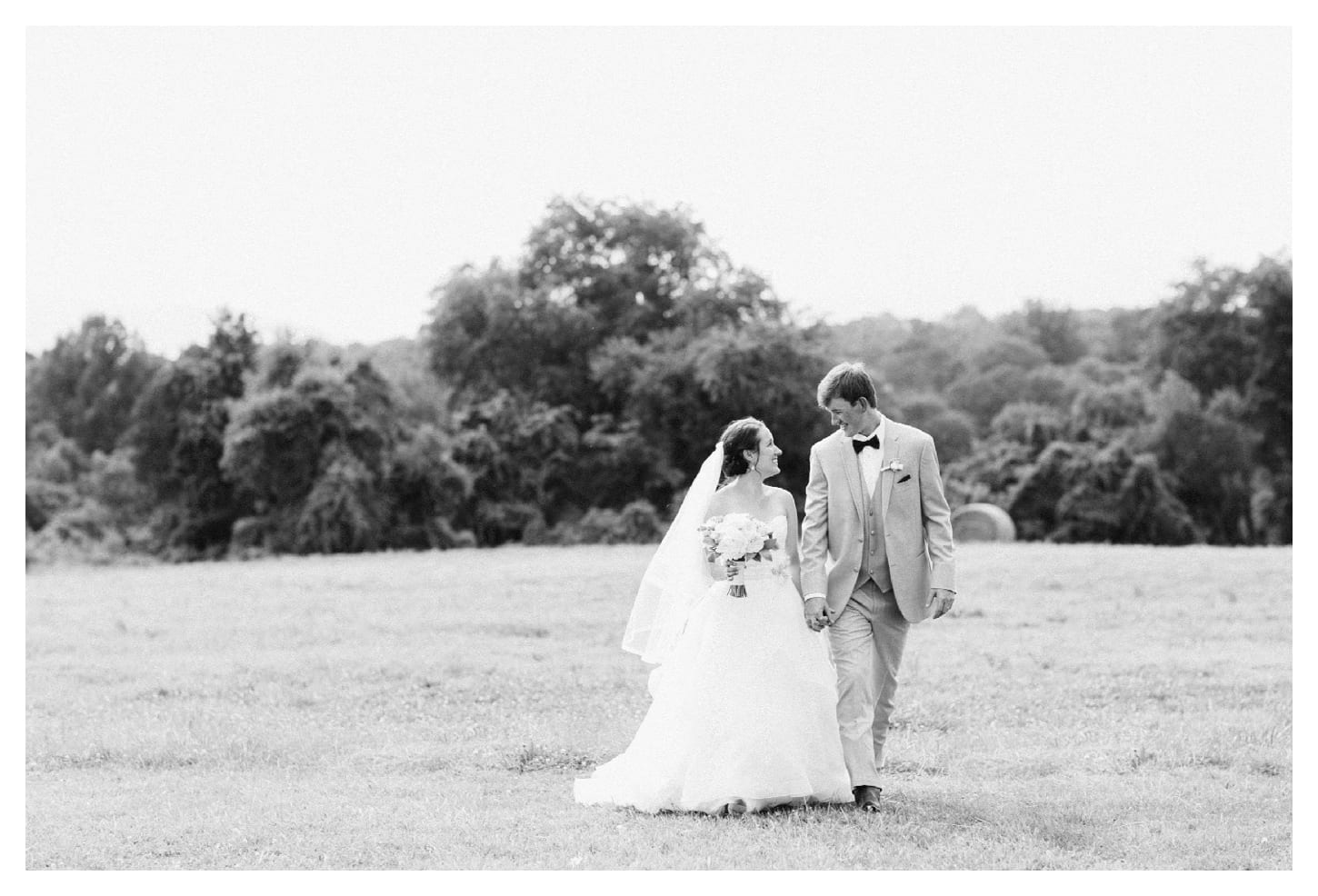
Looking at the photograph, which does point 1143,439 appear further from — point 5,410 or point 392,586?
point 5,410

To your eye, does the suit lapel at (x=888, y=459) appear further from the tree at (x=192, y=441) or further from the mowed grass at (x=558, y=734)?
the tree at (x=192, y=441)

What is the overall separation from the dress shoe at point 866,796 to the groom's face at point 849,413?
7.18 feet

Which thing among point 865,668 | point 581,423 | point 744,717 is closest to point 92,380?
point 581,423

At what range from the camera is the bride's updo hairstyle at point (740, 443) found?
29.1 feet

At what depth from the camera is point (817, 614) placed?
8.61 metres

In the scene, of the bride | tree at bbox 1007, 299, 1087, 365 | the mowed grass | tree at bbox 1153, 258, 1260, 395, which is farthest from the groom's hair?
tree at bbox 1007, 299, 1087, 365

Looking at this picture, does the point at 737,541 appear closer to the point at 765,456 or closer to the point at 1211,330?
the point at 765,456

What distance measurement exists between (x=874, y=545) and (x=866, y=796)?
1.54 meters

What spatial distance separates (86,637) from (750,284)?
34745 millimetres

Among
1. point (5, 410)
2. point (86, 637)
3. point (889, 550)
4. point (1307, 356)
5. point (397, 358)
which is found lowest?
point (86, 637)

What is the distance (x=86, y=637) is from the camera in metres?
18.7

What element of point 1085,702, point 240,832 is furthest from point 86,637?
point 1085,702

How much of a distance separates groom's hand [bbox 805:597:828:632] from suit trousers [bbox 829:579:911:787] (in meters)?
0.09

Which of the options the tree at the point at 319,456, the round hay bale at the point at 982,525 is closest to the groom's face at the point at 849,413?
the round hay bale at the point at 982,525
